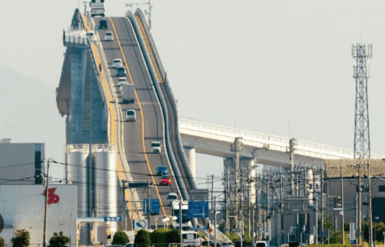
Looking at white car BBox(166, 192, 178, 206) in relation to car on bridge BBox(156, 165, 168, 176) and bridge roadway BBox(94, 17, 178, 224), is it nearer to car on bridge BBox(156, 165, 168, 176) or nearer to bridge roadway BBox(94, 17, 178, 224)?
bridge roadway BBox(94, 17, 178, 224)

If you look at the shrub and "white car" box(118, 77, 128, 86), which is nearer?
the shrub

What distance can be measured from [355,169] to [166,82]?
33.5 m

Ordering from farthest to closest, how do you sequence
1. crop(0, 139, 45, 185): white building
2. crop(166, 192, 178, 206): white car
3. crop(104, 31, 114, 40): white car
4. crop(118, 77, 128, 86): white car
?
crop(104, 31, 114, 40): white car
crop(118, 77, 128, 86): white car
crop(0, 139, 45, 185): white building
crop(166, 192, 178, 206): white car

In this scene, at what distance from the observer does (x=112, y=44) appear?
19500cm

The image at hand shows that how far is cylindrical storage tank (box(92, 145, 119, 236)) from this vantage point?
165 meters

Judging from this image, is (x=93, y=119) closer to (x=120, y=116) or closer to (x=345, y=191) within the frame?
(x=120, y=116)

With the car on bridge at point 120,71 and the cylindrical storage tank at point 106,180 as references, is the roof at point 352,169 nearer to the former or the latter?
the cylindrical storage tank at point 106,180

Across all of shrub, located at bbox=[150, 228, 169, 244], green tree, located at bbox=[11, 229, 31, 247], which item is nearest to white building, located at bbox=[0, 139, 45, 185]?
shrub, located at bbox=[150, 228, 169, 244]

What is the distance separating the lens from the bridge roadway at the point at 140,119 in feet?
554

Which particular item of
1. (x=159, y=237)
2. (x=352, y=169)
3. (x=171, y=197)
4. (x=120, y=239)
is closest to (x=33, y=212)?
(x=120, y=239)

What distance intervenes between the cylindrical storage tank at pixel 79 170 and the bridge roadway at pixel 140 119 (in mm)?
7415

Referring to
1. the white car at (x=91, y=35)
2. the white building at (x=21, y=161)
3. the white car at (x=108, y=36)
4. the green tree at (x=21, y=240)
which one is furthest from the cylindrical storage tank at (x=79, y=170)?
the green tree at (x=21, y=240)

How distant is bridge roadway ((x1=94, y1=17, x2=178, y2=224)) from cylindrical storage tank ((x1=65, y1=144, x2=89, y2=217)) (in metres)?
7.41

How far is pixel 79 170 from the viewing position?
547ft
